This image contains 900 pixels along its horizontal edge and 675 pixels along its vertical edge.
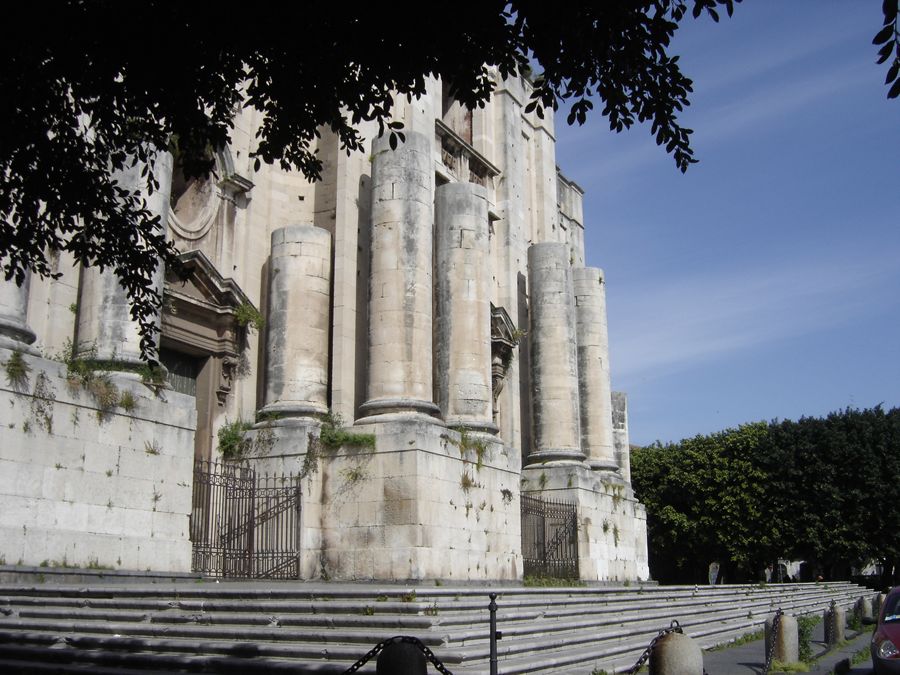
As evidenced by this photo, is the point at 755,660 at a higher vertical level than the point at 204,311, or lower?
lower

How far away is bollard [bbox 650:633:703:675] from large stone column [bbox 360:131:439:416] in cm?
954

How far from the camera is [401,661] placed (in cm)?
699

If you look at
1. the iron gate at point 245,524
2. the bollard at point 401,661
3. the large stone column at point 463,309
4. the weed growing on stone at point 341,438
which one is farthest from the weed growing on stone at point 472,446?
the bollard at point 401,661

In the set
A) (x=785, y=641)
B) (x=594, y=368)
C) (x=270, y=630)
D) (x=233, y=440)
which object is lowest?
(x=785, y=641)

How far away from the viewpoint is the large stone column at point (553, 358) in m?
25.7

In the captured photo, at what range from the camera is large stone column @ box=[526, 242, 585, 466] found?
25688 millimetres

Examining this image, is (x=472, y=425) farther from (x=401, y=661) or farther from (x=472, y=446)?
(x=401, y=661)

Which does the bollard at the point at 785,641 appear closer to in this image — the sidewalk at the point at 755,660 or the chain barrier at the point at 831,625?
the sidewalk at the point at 755,660

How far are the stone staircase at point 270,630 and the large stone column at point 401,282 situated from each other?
16.8 feet

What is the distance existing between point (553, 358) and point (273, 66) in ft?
62.3

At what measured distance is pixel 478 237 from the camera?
20547 millimetres

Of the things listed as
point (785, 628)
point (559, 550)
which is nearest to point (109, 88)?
point (785, 628)

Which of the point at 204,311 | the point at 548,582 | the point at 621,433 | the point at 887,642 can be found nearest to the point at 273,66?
the point at 887,642

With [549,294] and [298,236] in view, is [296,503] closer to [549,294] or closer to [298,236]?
[298,236]
